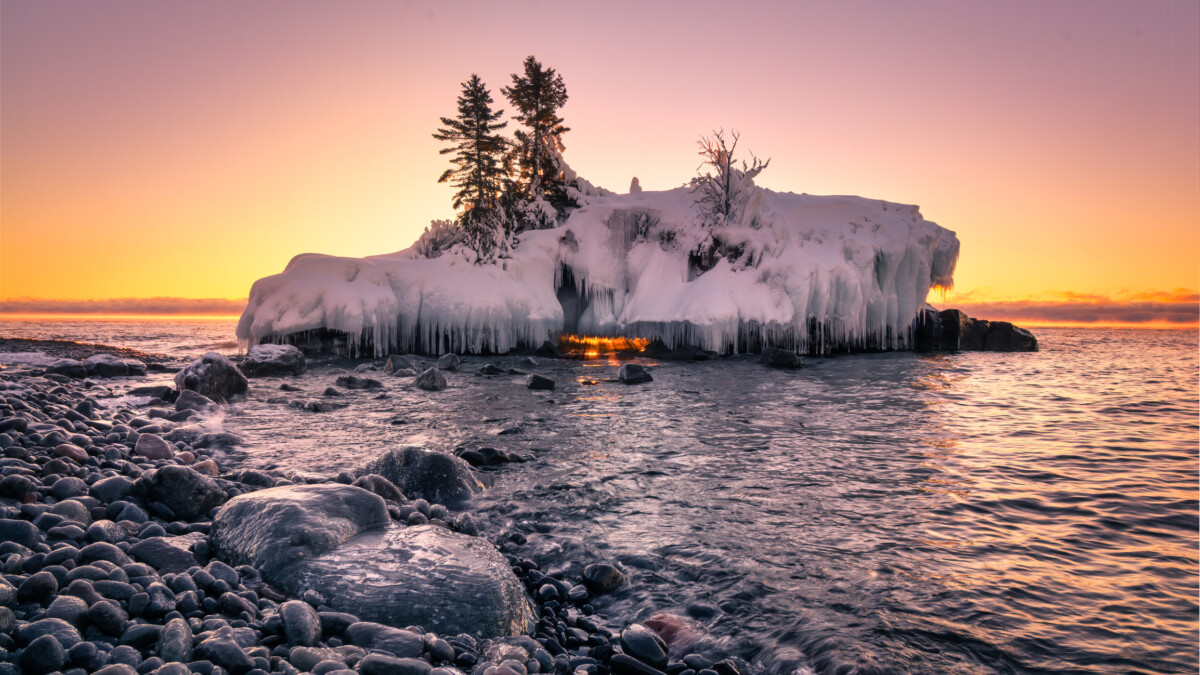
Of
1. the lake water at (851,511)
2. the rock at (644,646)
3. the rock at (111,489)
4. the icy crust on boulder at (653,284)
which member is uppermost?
the icy crust on boulder at (653,284)

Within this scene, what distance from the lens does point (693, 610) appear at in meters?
4.02

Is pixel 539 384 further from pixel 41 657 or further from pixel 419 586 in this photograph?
pixel 41 657

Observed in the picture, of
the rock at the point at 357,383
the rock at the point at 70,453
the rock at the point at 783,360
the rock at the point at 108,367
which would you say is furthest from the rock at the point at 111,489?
the rock at the point at 783,360

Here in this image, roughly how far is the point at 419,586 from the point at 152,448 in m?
5.11

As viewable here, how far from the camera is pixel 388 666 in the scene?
8.81 feet

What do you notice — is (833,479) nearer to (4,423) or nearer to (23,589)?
(23,589)

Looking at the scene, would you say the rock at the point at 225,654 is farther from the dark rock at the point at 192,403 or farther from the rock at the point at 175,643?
the dark rock at the point at 192,403

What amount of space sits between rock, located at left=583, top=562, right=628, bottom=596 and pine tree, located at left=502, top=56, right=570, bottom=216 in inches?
1290

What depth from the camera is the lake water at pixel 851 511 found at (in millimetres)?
3793

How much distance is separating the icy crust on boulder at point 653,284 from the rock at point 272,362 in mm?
3445

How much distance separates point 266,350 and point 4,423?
Answer: 1430 cm

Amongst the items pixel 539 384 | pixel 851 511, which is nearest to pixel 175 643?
pixel 851 511

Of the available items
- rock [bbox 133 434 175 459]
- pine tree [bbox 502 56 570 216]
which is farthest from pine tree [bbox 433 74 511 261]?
rock [bbox 133 434 175 459]

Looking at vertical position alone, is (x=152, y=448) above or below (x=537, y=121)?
below
